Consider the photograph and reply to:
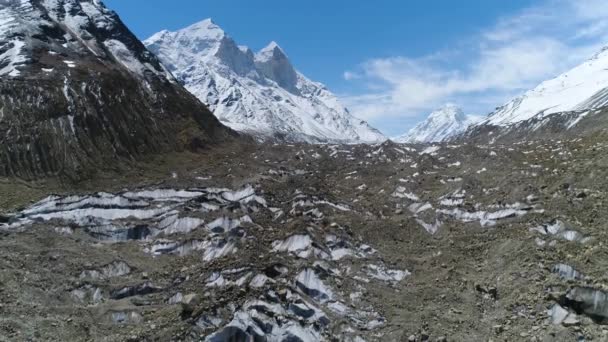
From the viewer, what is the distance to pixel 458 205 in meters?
45.7

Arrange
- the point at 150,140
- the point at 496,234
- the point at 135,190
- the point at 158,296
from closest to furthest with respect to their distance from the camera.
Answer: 1. the point at 158,296
2. the point at 496,234
3. the point at 135,190
4. the point at 150,140

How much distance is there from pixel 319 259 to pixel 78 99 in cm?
5209

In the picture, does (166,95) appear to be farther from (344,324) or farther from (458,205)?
(344,324)

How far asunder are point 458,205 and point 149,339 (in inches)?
1175

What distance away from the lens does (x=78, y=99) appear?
72250mm

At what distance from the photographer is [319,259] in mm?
34062

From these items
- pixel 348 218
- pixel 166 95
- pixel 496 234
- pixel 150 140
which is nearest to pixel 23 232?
pixel 348 218

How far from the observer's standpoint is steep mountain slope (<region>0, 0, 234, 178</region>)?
61156 millimetres

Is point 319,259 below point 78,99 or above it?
below

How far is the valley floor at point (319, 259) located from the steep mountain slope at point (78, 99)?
7.12 metres

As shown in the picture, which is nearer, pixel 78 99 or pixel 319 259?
pixel 319 259

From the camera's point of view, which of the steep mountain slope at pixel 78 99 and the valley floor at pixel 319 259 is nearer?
the valley floor at pixel 319 259

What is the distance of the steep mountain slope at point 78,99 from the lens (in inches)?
2408

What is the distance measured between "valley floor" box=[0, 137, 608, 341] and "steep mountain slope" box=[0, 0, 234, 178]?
23.4ft
